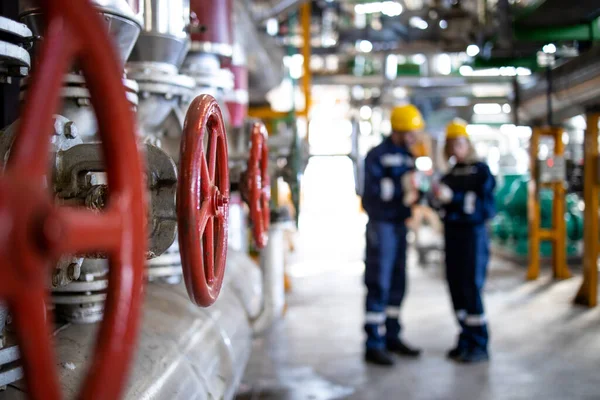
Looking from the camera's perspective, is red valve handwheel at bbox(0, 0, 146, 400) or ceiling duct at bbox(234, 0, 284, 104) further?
ceiling duct at bbox(234, 0, 284, 104)

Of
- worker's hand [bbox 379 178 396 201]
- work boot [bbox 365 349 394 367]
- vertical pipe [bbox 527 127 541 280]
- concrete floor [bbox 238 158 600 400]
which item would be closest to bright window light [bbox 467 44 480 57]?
vertical pipe [bbox 527 127 541 280]

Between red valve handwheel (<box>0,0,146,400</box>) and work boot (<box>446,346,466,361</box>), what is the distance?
2984mm

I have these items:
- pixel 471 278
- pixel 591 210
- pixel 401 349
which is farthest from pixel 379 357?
pixel 591 210

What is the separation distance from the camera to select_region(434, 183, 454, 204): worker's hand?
341cm

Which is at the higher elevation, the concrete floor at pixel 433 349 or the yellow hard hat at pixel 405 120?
the yellow hard hat at pixel 405 120

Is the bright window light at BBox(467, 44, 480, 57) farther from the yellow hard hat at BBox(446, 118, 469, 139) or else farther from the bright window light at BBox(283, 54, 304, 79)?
the yellow hard hat at BBox(446, 118, 469, 139)

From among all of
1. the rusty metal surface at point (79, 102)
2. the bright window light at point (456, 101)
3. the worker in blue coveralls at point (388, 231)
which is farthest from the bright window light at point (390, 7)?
the rusty metal surface at point (79, 102)

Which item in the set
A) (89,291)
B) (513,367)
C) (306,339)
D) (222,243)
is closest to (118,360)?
(222,243)

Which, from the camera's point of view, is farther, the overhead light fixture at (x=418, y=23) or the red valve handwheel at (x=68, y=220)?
the overhead light fixture at (x=418, y=23)

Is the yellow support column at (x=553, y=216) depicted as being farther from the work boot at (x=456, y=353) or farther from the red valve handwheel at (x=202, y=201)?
the red valve handwheel at (x=202, y=201)

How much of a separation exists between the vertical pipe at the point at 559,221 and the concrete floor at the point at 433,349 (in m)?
0.12

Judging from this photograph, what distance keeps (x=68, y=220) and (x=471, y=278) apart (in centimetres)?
301

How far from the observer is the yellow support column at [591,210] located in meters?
4.45

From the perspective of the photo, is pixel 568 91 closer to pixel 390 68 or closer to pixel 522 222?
pixel 522 222
